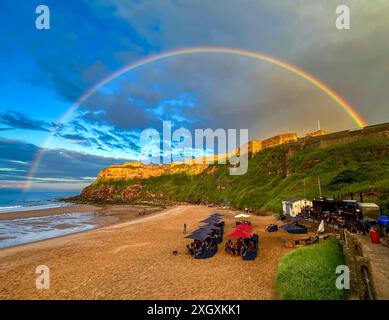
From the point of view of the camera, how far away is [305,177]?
5625cm

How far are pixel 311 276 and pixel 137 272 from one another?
1193 cm

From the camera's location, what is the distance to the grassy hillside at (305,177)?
134 ft

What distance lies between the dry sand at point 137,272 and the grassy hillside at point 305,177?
65.7ft

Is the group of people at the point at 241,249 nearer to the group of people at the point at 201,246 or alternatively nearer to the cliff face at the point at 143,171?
the group of people at the point at 201,246

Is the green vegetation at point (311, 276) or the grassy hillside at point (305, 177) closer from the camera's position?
the green vegetation at point (311, 276)

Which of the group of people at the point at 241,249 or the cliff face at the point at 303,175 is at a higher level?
the cliff face at the point at 303,175

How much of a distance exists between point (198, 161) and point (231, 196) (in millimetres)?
89632

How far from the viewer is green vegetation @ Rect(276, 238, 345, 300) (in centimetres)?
1047

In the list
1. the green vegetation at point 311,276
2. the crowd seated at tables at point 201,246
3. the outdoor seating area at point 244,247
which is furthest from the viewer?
the crowd seated at tables at point 201,246

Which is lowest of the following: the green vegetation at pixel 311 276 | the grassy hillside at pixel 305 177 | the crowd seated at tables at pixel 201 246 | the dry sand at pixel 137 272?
the dry sand at pixel 137 272

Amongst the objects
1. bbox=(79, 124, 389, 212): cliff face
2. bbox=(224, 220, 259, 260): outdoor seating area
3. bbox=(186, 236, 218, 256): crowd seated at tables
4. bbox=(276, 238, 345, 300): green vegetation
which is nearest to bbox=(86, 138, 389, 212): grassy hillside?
bbox=(79, 124, 389, 212): cliff face

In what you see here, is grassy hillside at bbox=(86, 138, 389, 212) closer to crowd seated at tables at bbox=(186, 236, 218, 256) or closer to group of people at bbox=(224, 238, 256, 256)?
group of people at bbox=(224, 238, 256, 256)

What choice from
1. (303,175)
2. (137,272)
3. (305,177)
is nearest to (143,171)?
(303,175)

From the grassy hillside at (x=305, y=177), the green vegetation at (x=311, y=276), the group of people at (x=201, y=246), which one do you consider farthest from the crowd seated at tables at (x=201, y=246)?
the grassy hillside at (x=305, y=177)
